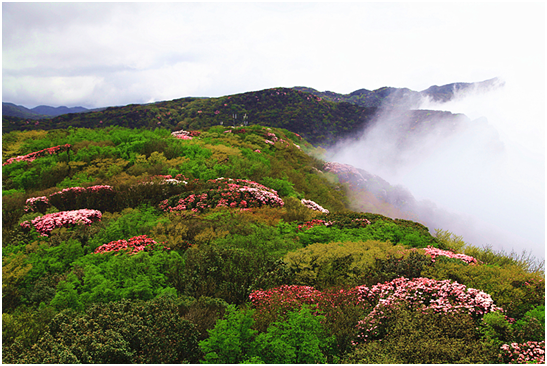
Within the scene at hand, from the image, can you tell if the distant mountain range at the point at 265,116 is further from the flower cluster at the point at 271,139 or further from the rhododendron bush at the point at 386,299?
the rhododendron bush at the point at 386,299

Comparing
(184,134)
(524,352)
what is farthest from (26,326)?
(184,134)

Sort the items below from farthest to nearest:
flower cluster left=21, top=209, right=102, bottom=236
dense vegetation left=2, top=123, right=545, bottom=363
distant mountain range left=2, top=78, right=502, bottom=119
Result: distant mountain range left=2, top=78, right=502, bottom=119
flower cluster left=21, top=209, right=102, bottom=236
dense vegetation left=2, top=123, right=545, bottom=363

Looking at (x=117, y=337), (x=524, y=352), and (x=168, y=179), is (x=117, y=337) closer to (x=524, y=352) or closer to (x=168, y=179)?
(x=524, y=352)

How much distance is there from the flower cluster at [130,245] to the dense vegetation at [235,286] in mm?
27

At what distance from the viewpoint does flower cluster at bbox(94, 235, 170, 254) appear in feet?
21.1

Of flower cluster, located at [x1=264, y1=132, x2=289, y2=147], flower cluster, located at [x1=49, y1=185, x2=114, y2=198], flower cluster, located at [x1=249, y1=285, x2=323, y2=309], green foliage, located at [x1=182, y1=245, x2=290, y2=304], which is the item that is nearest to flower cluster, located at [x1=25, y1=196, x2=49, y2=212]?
flower cluster, located at [x1=49, y1=185, x2=114, y2=198]

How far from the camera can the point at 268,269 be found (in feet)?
20.8

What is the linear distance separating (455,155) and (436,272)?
3958 centimetres

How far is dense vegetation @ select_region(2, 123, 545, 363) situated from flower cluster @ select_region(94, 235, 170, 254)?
3cm

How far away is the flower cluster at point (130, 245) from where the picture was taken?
21.1 feet

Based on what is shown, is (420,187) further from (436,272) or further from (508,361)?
(508,361)

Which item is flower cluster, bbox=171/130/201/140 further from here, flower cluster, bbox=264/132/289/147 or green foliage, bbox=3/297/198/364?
green foliage, bbox=3/297/198/364

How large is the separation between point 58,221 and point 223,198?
4534 millimetres

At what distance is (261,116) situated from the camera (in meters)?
53.4
